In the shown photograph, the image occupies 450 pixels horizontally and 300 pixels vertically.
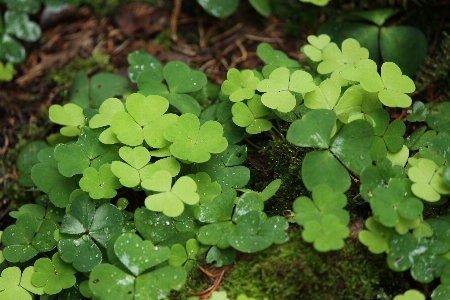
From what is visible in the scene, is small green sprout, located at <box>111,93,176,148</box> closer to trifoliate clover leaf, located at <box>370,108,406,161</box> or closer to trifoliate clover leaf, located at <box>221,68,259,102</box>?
trifoliate clover leaf, located at <box>221,68,259,102</box>

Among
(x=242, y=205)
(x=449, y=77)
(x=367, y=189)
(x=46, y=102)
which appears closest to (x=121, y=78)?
(x=46, y=102)

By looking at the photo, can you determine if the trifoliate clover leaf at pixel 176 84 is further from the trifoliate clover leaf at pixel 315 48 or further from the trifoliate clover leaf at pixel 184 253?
the trifoliate clover leaf at pixel 184 253

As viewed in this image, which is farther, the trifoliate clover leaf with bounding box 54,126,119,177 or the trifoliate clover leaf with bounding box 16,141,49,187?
the trifoliate clover leaf with bounding box 16,141,49,187

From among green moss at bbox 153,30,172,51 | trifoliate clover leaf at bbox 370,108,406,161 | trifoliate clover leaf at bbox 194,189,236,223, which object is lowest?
green moss at bbox 153,30,172,51

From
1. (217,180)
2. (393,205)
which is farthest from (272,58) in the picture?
(393,205)

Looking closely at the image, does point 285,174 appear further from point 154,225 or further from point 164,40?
point 164,40

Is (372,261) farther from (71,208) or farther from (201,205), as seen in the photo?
(71,208)

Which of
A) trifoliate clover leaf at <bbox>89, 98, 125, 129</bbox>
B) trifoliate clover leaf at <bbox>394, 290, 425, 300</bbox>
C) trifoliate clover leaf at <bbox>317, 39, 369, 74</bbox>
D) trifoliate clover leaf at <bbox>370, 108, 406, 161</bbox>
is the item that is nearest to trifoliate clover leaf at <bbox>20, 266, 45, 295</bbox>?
trifoliate clover leaf at <bbox>89, 98, 125, 129</bbox>

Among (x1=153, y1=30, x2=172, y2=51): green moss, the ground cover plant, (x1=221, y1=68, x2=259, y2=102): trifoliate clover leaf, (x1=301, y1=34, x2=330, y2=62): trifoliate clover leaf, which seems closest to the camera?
the ground cover plant
